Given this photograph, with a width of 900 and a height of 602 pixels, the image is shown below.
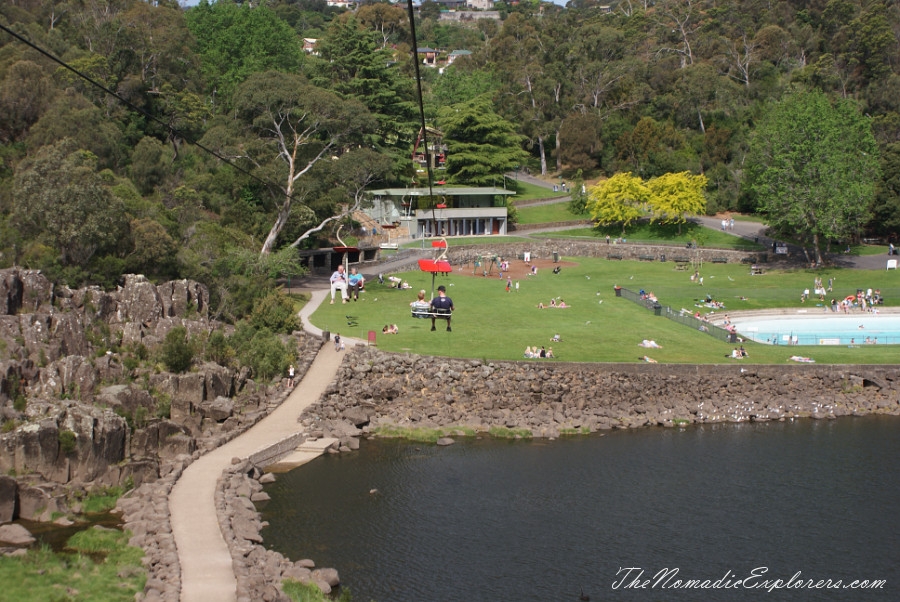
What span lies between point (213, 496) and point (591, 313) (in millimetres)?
→ 32662

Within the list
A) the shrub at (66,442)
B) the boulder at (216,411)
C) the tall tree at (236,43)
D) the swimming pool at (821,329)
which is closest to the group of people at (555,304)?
the swimming pool at (821,329)

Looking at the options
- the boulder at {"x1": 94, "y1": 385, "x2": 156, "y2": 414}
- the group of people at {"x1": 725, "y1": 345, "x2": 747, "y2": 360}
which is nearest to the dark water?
the group of people at {"x1": 725, "y1": 345, "x2": 747, "y2": 360}

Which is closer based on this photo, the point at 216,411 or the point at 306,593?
the point at 306,593

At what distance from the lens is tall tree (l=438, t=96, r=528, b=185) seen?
9994 cm

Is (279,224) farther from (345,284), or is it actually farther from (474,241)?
(474,241)

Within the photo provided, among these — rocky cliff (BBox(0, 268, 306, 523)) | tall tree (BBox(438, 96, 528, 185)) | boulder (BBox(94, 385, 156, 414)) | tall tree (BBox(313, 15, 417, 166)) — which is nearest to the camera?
rocky cliff (BBox(0, 268, 306, 523))

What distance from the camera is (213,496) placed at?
33.9m

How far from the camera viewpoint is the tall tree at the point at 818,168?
240 feet

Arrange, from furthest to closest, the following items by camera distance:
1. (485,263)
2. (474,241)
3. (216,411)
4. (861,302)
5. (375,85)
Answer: (375,85)
(474,241)
(485,263)
(861,302)
(216,411)

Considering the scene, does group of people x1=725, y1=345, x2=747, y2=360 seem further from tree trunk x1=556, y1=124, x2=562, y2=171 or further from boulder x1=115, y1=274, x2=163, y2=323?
tree trunk x1=556, y1=124, x2=562, y2=171

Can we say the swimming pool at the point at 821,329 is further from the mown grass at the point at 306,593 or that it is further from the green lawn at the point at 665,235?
the mown grass at the point at 306,593

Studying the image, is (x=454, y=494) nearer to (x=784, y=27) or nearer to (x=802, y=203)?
(x=802, y=203)

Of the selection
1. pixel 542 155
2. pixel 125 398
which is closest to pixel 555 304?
pixel 125 398

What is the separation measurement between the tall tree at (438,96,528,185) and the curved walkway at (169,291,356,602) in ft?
169
